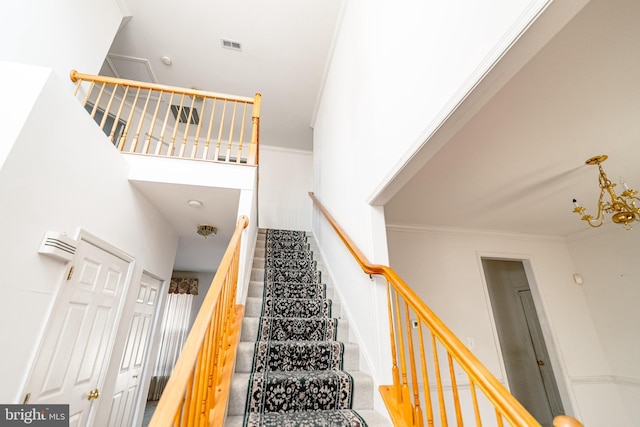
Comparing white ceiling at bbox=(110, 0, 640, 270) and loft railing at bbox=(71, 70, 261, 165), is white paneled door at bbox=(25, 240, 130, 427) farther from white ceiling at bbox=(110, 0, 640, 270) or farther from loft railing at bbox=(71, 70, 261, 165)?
loft railing at bbox=(71, 70, 261, 165)

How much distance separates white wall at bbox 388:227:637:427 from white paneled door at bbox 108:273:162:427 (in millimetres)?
3041

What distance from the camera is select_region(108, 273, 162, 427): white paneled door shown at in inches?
105

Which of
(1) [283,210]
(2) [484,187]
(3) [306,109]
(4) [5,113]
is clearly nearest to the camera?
(4) [5,113]

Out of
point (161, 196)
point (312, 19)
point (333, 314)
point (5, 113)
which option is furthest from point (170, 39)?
point (333, 314)

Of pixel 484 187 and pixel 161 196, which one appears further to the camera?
pixel 161 196

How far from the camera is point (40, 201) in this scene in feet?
4.93

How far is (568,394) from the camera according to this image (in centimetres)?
306

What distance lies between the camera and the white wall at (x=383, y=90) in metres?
1.03

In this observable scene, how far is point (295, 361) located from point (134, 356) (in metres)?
2.29

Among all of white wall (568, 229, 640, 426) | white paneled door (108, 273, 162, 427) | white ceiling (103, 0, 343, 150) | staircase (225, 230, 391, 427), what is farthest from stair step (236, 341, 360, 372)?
white ceiling (103, 0, 343, 150)

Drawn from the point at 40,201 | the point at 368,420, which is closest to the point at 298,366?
the point at 368,420

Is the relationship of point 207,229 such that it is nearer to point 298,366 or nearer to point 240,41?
point 298,366

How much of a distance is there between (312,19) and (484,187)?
9.72 feet

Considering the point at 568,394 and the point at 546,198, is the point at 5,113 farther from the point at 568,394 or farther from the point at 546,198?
the point at 568,394
